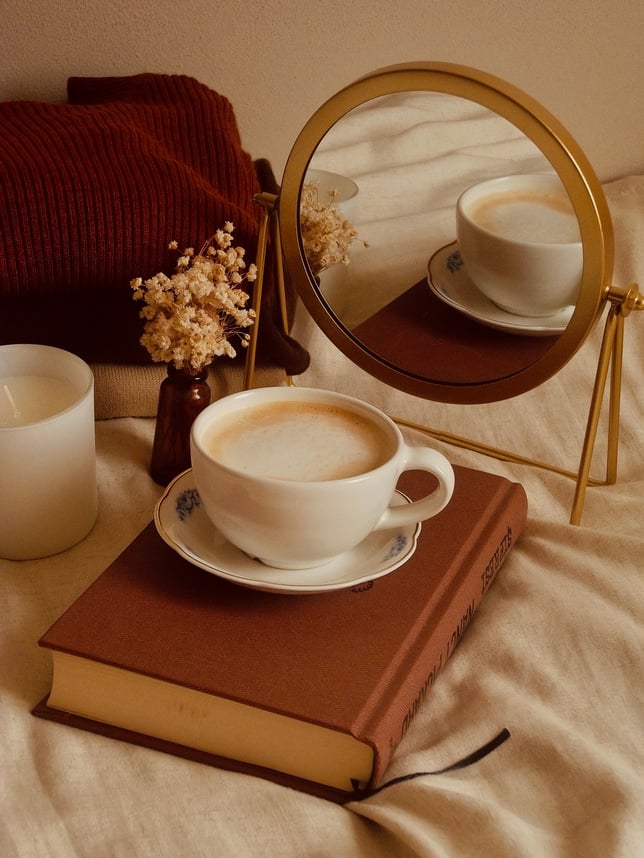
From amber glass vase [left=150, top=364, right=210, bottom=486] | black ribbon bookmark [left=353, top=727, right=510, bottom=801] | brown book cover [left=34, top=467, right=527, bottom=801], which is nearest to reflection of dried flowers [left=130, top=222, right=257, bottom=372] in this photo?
amber glass vase [left=150, top=364, right=210, bottom=486]

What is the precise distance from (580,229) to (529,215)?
0.03 metres

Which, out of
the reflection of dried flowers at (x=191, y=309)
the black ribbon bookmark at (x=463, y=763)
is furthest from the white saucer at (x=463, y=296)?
the black ribbon bookmark at (x=463, y=763)

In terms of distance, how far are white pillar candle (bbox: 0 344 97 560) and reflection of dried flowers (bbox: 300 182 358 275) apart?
16cm

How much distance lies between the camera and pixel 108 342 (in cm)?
68

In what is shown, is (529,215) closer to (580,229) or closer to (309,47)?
(580,229)

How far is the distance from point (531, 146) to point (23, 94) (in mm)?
419

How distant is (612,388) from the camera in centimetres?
62

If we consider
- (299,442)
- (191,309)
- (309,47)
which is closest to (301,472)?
(299,442)

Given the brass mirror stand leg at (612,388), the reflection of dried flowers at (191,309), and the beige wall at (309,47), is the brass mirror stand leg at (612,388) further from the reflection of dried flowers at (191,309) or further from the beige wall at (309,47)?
the beige wall at (309,47)

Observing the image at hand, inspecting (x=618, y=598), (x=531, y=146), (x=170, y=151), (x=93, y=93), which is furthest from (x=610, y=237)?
(x=93, y=93)

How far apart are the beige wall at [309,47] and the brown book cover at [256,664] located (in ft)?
1.40

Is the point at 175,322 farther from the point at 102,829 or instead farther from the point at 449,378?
the point at 102,829

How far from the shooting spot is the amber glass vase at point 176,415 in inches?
24.4

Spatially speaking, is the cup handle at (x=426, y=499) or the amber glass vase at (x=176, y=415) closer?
the cup handle at (x=426, y=499)
